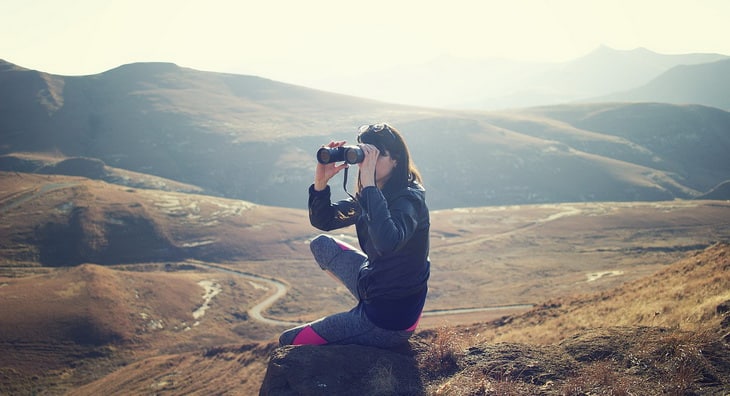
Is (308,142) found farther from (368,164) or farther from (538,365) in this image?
(368,164)

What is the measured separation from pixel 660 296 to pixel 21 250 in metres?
66.6

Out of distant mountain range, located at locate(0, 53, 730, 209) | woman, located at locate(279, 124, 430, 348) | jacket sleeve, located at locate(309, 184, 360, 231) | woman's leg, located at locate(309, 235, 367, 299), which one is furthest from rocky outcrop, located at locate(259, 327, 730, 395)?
distant mountain range, located at locate(0, 53, 730, 209)

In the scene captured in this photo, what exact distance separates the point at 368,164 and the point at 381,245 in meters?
0.99

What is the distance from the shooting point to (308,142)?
496 feet

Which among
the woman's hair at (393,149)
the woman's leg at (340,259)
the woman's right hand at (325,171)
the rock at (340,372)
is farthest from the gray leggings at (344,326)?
the woman's hair at (393,149)

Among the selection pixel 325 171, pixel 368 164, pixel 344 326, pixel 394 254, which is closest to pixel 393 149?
pixel 368 164

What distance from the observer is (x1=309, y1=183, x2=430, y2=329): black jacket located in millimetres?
4535

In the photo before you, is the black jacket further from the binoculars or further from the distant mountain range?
the distant mountain range

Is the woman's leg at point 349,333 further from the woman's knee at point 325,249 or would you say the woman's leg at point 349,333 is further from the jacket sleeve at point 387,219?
the jacket sleeve at point 387,219

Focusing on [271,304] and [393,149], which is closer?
[393,149]

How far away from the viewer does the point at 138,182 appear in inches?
4289

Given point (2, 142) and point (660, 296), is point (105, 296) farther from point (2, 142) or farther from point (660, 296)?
point (2, 142)

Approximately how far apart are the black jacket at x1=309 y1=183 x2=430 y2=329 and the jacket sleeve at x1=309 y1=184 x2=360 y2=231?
616mm

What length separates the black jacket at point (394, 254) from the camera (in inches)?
179
